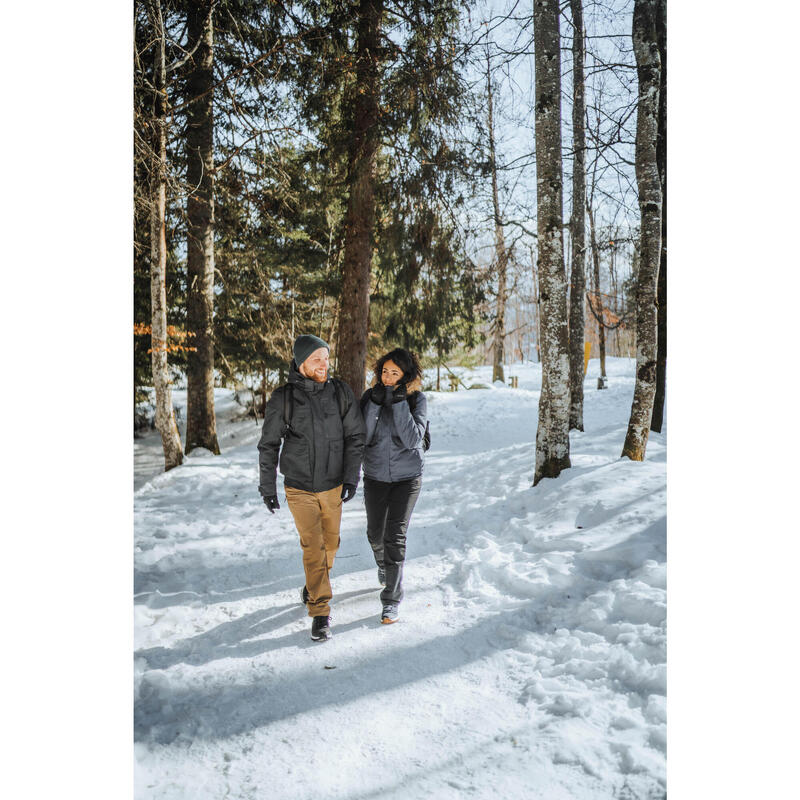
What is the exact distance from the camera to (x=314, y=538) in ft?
9.30

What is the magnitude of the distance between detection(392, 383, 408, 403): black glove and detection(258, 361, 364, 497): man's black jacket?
0.32 meters

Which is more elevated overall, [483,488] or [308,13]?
[308,13]

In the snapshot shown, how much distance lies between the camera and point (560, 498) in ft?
13.8

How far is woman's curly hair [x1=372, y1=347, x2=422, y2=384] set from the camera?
300 cm

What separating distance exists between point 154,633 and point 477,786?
6.17 feet

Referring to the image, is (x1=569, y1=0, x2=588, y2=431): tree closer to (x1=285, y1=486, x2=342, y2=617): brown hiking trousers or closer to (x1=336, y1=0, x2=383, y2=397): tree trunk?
(x1=336, y1=0, x2=383, y2=397): tree trunk

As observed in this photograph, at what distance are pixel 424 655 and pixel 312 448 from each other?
1.25m

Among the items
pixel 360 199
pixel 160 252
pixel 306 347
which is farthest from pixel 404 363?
pixel 360 199

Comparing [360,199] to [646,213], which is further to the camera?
[360,199]

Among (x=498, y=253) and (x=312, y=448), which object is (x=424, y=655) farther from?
(x=498, y=253)
